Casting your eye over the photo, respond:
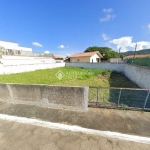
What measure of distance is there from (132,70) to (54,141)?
9.84 meters

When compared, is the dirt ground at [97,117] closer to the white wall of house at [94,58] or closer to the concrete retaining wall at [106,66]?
the concrete retaining wall at [106,66]

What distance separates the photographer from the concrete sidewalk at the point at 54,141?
224cm

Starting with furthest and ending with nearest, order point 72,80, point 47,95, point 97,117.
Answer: point 72,80 < point 47,95 < point 97,117

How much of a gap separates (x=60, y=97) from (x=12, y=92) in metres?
2.40

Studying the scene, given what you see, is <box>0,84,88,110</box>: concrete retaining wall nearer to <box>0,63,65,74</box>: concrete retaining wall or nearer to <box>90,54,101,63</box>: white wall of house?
<box>0,63,65,74</box>: concrete retaining wall

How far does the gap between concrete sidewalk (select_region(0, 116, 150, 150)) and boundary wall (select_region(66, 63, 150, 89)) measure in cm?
534

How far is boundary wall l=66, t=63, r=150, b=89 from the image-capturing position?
6.45m

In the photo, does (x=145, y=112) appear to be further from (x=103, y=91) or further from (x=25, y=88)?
(x=25, y=88)

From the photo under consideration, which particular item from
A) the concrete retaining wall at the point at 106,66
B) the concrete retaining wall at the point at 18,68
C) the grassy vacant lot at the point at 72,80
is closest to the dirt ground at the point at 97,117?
the grassy vacant lot at the point at 72,80

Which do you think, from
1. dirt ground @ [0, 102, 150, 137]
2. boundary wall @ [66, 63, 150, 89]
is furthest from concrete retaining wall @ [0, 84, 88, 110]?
boundary wall @ [66, 63, 150, 89]

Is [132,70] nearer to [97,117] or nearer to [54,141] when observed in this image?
[97,117]

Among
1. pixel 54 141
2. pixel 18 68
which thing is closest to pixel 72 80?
pixel 54 141

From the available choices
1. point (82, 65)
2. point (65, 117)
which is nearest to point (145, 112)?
point (65, 117)

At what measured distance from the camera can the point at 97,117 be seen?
3.21 metres
